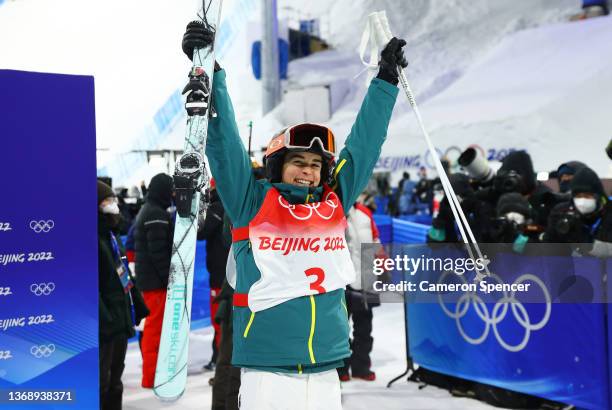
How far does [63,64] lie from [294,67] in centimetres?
1599

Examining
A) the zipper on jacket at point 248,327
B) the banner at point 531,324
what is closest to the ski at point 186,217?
the zipper on jacket at point 248,327

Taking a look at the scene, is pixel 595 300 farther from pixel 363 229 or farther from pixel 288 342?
pixel 288 342

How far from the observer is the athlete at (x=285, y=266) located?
205 cm

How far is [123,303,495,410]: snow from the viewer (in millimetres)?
4594

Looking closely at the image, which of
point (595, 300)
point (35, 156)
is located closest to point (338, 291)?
point (35, 156)

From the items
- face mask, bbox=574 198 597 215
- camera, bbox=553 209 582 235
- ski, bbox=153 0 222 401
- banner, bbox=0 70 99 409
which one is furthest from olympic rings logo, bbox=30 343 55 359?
face mask, bbox=574 198 597 215

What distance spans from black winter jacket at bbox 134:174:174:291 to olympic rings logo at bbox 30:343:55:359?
2068 mm

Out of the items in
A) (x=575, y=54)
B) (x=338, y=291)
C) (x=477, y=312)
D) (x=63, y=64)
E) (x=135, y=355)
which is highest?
(x=575, y=54)

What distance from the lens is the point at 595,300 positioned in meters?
3.85

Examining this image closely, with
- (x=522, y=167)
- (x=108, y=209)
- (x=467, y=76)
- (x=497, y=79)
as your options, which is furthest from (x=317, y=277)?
(x=467, y=76)

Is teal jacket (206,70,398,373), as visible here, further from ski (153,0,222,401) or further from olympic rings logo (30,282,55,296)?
olympic rings logo (30,282,55,296)

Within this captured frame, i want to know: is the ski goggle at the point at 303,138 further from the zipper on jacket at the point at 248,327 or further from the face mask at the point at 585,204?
the face mask at the point at 585,204

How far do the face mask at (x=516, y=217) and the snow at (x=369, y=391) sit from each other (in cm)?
125

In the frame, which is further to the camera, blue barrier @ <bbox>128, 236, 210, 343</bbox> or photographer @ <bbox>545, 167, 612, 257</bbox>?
blue barrier @ <bbox>128, 236, 210, 343</bbox>
